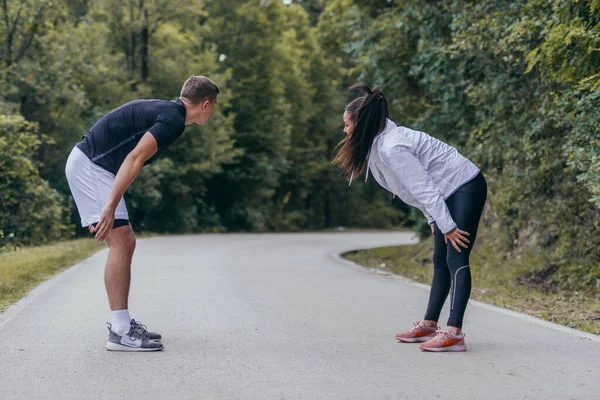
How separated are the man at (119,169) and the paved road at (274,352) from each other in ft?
0.80

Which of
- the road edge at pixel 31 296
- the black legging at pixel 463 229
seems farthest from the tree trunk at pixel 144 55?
the black legging at pixel 463 229

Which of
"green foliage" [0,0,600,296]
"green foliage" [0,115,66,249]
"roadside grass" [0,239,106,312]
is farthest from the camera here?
"green foliage" [0,115,66,249]

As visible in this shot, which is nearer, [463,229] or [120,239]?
[120,239]

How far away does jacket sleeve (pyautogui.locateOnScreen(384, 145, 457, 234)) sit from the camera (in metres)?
5.73

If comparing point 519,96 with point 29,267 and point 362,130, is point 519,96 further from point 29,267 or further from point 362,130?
point 29,267

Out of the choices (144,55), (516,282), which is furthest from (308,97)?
(516,282)

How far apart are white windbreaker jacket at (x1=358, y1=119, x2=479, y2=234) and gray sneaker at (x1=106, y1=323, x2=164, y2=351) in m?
2.03

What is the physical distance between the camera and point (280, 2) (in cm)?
3862

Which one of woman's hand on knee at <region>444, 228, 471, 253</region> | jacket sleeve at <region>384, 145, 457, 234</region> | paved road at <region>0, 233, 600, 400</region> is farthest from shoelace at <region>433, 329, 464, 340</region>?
jacket sleeve at <region>384, 145, 457, 234</region>

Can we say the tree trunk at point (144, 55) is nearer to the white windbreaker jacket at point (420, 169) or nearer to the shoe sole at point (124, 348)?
the white windbreaker jacket at point (420, 169)

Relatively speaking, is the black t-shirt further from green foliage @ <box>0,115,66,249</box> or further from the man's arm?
green foliage @ <box>0,115,66,249</box>

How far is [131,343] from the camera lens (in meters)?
5.68

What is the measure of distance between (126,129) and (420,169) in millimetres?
2079

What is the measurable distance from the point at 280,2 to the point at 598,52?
102ft
